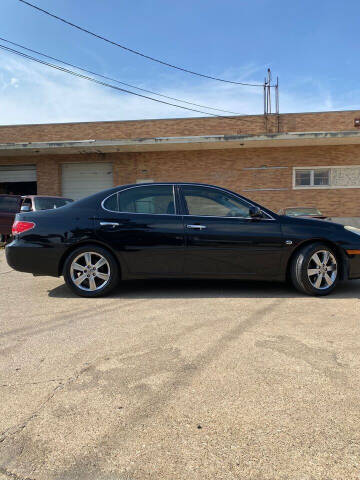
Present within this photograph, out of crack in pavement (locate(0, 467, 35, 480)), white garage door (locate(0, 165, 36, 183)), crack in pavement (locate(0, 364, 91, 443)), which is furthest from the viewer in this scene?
white garage door (locate(0, 165, 36, 183))

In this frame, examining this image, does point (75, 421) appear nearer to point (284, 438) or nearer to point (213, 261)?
point (284, 438)

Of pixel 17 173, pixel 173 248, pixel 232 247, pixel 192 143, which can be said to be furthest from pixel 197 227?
pixel 17 173

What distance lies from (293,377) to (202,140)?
1416cm

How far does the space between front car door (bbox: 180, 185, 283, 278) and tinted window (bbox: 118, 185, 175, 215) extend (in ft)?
1.25

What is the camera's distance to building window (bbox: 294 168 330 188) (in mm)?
16844

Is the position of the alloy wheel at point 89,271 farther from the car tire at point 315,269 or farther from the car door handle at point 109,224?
the car tire at point 315,269

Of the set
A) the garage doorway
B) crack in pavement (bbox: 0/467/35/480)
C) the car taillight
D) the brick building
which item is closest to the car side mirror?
the car taillight

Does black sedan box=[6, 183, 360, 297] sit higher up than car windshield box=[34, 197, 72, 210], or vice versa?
car windshield box=[34, 197, 72, 210]

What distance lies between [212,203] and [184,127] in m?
14.4

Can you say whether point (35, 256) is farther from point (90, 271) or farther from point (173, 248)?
point (173, 248)

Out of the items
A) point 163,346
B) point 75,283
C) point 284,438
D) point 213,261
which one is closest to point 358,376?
point 284,438

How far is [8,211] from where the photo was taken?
11.3 meters

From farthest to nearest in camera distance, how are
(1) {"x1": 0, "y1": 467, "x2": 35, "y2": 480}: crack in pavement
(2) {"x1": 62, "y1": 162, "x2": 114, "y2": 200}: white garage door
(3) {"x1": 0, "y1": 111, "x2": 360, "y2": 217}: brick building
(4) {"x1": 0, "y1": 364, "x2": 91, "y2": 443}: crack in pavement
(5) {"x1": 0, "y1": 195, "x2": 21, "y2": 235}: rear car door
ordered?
1. (2) {"x1": 62, "y1": 162, "x2": 114, "y2": 200}: white garage door
2. (3) {"x1": 0, "y1": 111, "x2": 360, "y2": 217}: brick building
3. (5) {"x1": 0, "y1": 195, "x2": 21, "y2": 235}: rear car door
4. (4) {"x1": 0, "y1": 364, "x2": 91, "y2": 443}: crack in pavement
5. (1) {"x1": 0, "y1": 467, "x2": 35, "y2": 480}: crack in pavement

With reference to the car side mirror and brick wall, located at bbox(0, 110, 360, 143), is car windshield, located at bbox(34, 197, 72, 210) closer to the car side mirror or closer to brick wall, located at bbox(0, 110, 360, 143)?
the car side mirror
